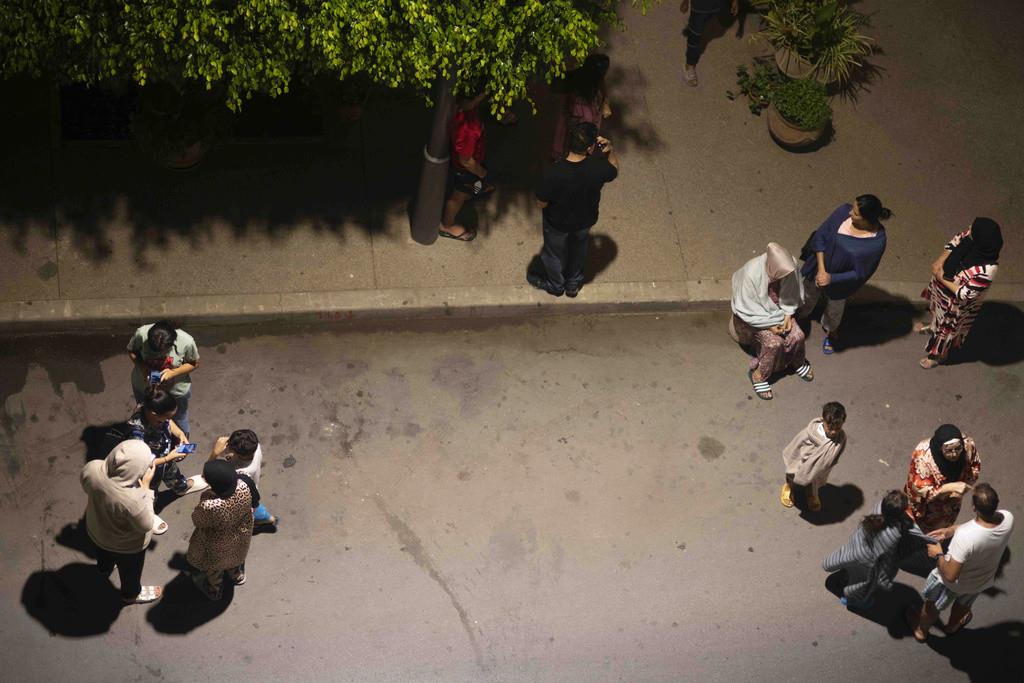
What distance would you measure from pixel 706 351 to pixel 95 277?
211 inches

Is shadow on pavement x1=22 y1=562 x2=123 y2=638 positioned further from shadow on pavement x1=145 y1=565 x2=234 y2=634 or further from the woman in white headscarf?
the woman in white headscarf

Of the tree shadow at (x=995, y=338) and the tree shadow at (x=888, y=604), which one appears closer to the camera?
the tree shadow at (x=888, y=604)

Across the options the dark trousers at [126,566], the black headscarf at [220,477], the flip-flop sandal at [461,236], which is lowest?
the dark trousers at [126,566]

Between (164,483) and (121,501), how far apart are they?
A: 157 cm

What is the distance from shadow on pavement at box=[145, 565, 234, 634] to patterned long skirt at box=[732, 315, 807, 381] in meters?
4.75

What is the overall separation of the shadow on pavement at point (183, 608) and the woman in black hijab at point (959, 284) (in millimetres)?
6273

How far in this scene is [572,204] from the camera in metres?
9.90

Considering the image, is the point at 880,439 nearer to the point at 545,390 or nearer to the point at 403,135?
the point at 545,390

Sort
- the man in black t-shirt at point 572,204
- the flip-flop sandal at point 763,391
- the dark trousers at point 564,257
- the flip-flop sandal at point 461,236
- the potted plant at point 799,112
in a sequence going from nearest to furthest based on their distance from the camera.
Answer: the man in black t-shirt at point 572,204 → the dark trousers at point 564,257 → the flip-flop sandal at point 763,391 → the flip-flop sandal at point 461,236 → the potted plant at point 799,112

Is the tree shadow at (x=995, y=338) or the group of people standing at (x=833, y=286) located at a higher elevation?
the group of people standing at (x=833, y=286)

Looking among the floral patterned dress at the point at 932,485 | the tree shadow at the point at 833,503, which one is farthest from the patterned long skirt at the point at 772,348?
the floral patterned dress at the point at 932,485

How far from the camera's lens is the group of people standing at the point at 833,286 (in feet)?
32.1

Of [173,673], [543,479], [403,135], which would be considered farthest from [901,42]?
[173,673]

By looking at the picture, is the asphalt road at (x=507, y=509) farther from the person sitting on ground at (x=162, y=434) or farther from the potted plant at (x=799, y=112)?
the potted plant at (x=799, y=112)
